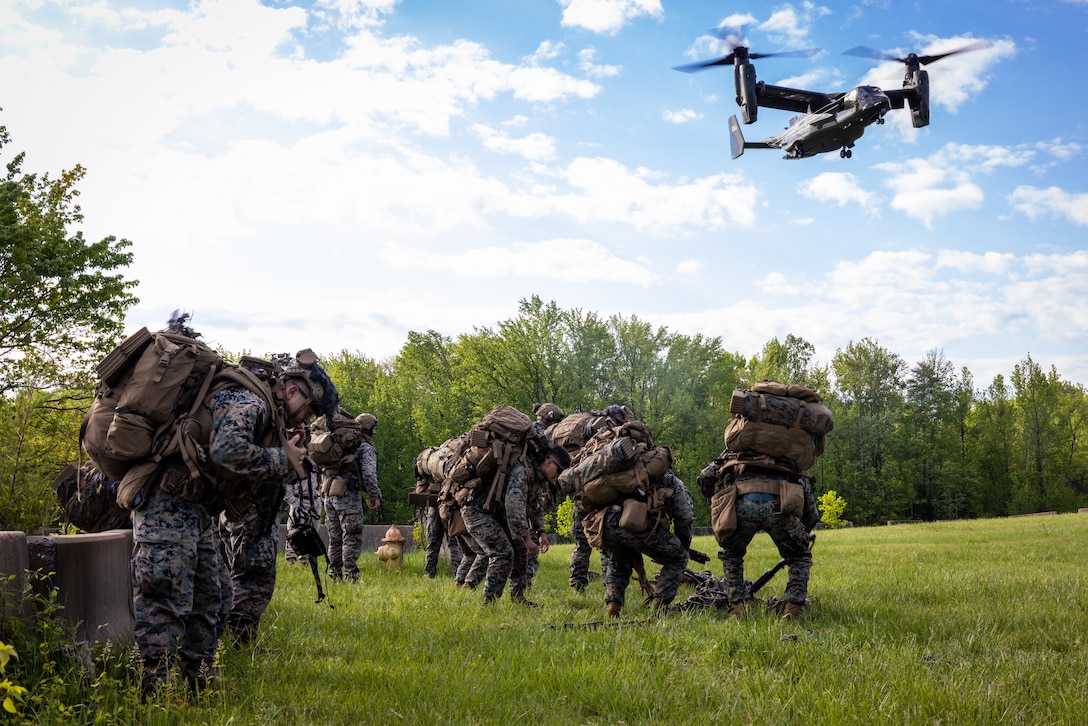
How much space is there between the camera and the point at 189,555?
452 cm

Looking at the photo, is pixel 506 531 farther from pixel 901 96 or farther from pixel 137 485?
pixel 901 96

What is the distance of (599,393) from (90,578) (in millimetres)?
42718

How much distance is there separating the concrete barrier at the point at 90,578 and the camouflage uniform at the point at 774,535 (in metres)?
4.99

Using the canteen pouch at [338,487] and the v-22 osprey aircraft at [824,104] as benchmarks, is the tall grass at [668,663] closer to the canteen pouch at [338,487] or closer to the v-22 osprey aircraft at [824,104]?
the canteen pouch at [338,487]

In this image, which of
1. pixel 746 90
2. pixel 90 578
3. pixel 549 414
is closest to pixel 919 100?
pixel 746 90

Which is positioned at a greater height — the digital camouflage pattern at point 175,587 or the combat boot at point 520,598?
the digital camouflage pattern at point 175,587

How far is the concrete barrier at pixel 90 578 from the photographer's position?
4.79 metres

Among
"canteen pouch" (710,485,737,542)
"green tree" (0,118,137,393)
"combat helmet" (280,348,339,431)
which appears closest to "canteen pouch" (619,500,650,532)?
"canteen pouch" (710,485,737,542)

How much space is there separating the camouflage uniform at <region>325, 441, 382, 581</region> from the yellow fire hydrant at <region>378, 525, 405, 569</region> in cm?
145

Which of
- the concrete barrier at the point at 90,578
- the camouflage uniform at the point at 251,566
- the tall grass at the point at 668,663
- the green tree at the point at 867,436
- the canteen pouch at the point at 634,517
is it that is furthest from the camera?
the green tree at the point at 867,436

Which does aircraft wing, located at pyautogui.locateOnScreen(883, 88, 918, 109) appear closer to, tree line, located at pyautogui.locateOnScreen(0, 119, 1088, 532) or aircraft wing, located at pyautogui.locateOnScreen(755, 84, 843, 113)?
aircraft wing, located at pyautogui.locateOnScreen(755, 84, 843, 113)

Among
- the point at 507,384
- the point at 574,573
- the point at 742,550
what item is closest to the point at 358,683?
the point at 742,550

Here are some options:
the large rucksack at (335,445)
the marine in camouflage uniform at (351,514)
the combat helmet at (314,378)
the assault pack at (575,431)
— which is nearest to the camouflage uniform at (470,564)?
the marine in camouflage uniform at (351,514)

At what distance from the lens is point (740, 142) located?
30547 mm
